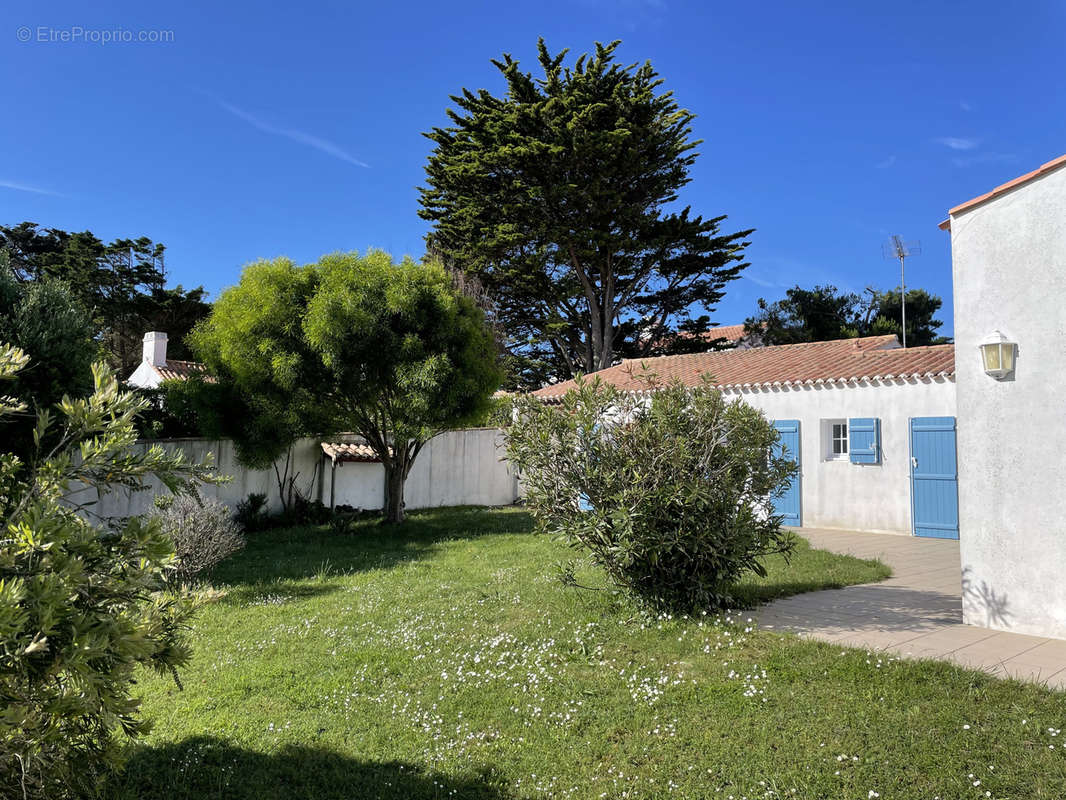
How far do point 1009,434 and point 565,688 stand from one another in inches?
160

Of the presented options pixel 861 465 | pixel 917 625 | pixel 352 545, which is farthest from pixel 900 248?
pixel 917 625

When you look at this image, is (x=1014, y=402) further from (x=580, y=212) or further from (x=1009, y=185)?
(x=580, y=212)

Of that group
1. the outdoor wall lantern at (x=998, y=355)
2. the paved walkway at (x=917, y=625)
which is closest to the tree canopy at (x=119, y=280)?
the paved walkway at (x=917, y=625)

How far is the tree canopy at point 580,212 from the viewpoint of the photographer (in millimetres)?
21750

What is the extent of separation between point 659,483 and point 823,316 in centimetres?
2570

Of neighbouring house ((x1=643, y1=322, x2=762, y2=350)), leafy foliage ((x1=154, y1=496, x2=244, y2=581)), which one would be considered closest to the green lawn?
leafy foliage ((x1=154, y1=496, x2=244, y2=581))

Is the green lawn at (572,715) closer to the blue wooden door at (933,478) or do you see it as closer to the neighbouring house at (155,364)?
the blue wooden door at (933,478)

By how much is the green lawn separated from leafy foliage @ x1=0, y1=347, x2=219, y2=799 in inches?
51.8

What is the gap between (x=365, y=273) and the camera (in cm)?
1288

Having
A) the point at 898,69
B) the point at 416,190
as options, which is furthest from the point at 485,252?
the point at 898,69

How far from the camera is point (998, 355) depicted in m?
A: 5.38

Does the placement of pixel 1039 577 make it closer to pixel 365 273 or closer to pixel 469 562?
pixel 469 562

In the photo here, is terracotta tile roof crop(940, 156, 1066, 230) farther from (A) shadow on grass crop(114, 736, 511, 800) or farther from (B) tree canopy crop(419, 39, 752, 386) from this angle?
(B) tree canopy crop(419, 39, 752, 386)

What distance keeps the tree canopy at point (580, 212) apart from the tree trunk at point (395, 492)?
1060 cm
